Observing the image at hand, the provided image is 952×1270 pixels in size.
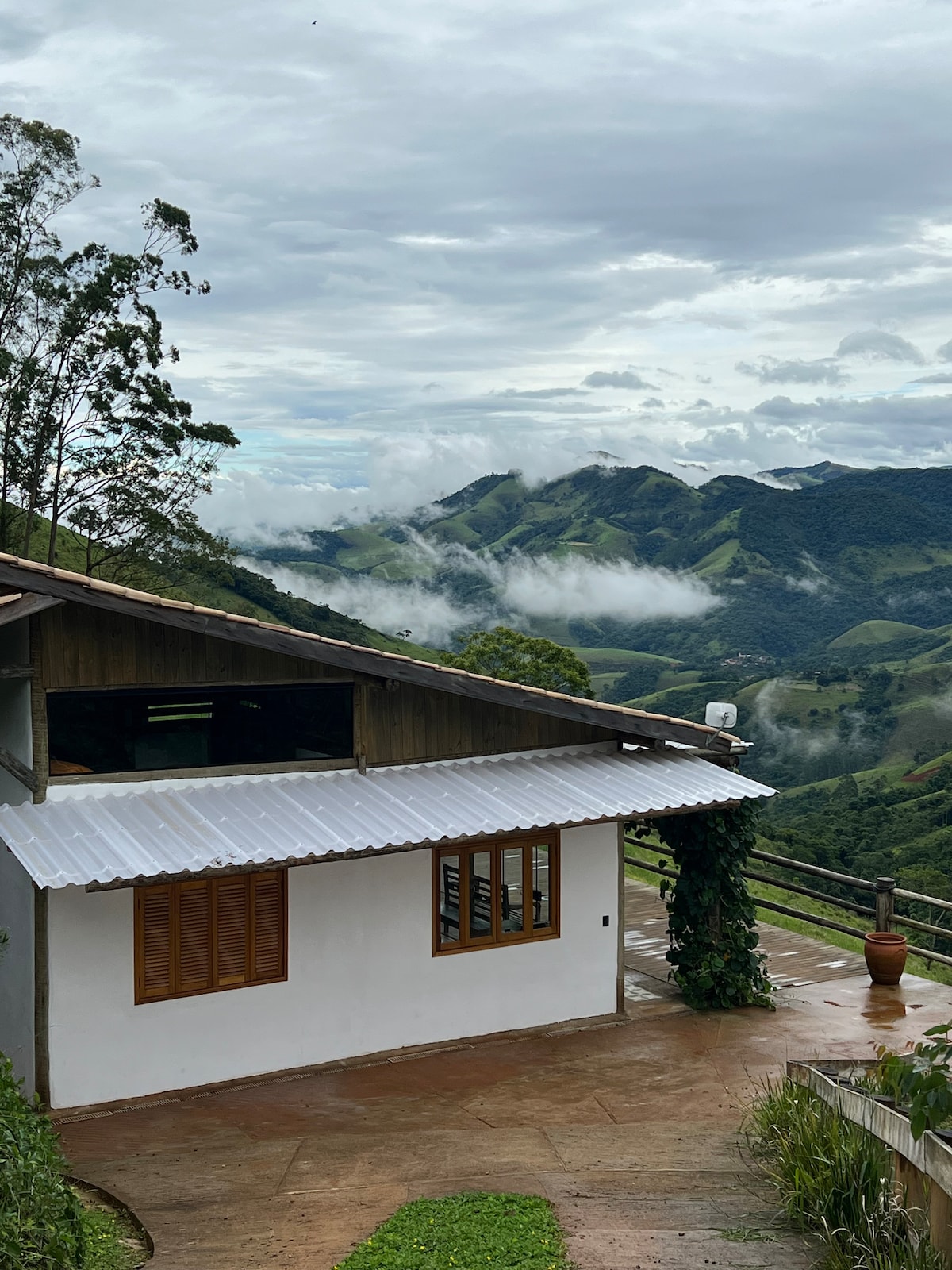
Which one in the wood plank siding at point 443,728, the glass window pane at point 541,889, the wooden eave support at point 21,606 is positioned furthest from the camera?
the glass window pane at point 541,889

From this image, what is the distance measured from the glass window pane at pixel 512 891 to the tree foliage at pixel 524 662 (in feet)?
74.0

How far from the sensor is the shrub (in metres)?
6.02

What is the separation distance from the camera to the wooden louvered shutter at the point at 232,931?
35.4ft

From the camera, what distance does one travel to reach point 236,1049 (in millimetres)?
10789

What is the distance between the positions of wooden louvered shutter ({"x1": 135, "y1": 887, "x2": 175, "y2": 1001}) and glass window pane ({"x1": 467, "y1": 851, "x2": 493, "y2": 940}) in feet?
9.42

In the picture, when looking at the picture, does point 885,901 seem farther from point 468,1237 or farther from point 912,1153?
point 468,1237

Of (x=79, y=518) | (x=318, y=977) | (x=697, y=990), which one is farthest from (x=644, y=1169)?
(x=79, y=518)

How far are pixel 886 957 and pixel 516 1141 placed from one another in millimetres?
5981

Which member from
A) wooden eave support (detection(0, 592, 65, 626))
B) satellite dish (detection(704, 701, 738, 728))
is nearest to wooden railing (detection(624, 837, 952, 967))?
satellite dish (detection(704, 701, 738, 728))

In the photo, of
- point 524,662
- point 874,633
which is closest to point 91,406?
point 524,662

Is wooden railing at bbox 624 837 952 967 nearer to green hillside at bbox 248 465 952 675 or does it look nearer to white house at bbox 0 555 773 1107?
white house at bbox 0 555 773 1107

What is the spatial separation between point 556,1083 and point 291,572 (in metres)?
164

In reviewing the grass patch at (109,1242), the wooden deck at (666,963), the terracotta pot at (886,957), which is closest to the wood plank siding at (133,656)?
the grass patch at (109,1242)

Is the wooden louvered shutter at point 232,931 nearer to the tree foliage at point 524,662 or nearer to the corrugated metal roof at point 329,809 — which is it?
the corrugated metal roof at point 329,809
